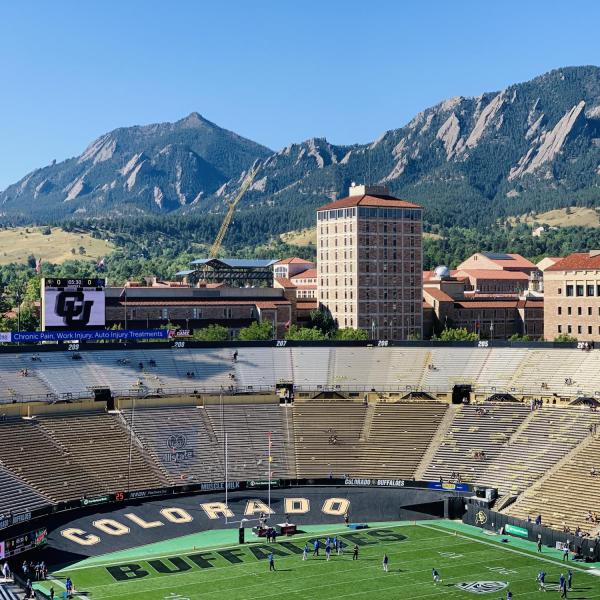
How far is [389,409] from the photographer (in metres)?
97.2

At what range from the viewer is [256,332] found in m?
147

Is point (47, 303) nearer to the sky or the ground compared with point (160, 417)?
nearer to the sky

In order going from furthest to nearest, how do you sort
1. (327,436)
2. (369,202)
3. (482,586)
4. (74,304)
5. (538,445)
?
(369,202) < (74,304) < (327,436) < (538,445) < (482,586)

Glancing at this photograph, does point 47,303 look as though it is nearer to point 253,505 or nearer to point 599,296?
point 253,505

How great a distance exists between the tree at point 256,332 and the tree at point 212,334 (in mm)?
2489

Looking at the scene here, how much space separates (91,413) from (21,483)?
16.2 meters

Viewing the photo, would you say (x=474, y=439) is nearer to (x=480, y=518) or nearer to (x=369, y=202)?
(x=480, y=518)

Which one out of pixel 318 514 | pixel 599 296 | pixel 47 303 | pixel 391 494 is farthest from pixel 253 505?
pixel 599 296

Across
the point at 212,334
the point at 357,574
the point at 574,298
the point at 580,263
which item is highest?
the point at 580,263

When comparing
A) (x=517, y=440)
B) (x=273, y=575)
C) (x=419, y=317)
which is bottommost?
(x=273, y=575)

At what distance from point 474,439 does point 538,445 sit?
6.19m

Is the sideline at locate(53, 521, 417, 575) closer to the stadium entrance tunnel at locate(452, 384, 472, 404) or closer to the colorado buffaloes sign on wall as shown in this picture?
the stadium entrance tunnel at locate(452, 384, 472, 404)

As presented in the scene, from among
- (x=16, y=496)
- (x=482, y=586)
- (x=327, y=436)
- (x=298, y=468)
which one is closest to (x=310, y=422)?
(x=327, y=436)

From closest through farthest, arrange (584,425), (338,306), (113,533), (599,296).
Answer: (113,533) < (584,425) < (599,296) < (338,306)
